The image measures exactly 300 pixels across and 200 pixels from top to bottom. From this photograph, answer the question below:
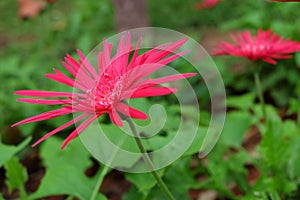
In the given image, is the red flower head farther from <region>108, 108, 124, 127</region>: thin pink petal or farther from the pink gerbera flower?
<region>108, 108, 124, 127</region>: thin pink petal

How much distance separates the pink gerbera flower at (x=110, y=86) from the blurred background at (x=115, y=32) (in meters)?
0.68

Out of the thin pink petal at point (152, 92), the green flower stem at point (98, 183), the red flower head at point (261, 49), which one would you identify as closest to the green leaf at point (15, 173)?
the green flower stem at point (98, 183)

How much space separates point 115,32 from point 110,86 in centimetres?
238

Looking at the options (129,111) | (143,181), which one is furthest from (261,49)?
(129,111)

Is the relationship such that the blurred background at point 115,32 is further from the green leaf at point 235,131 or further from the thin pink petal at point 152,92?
the thin pink petal at point 152,92

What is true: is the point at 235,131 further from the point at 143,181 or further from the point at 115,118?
the point at 115,118

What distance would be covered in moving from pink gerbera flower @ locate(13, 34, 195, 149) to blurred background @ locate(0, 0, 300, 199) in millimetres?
679

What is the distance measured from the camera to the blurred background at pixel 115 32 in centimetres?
240

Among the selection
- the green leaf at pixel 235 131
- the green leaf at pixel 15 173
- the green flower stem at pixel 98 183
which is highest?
the green leaf at pixel 15 173

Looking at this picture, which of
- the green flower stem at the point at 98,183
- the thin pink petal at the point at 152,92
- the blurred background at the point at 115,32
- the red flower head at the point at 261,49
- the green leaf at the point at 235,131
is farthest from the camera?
the blurred background at the point at 115,32

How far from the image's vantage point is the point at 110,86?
1.04 m

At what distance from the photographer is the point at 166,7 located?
174 inches

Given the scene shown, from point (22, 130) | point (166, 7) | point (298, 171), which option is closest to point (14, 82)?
point (22, 130)

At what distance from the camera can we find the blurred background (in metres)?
2.40
